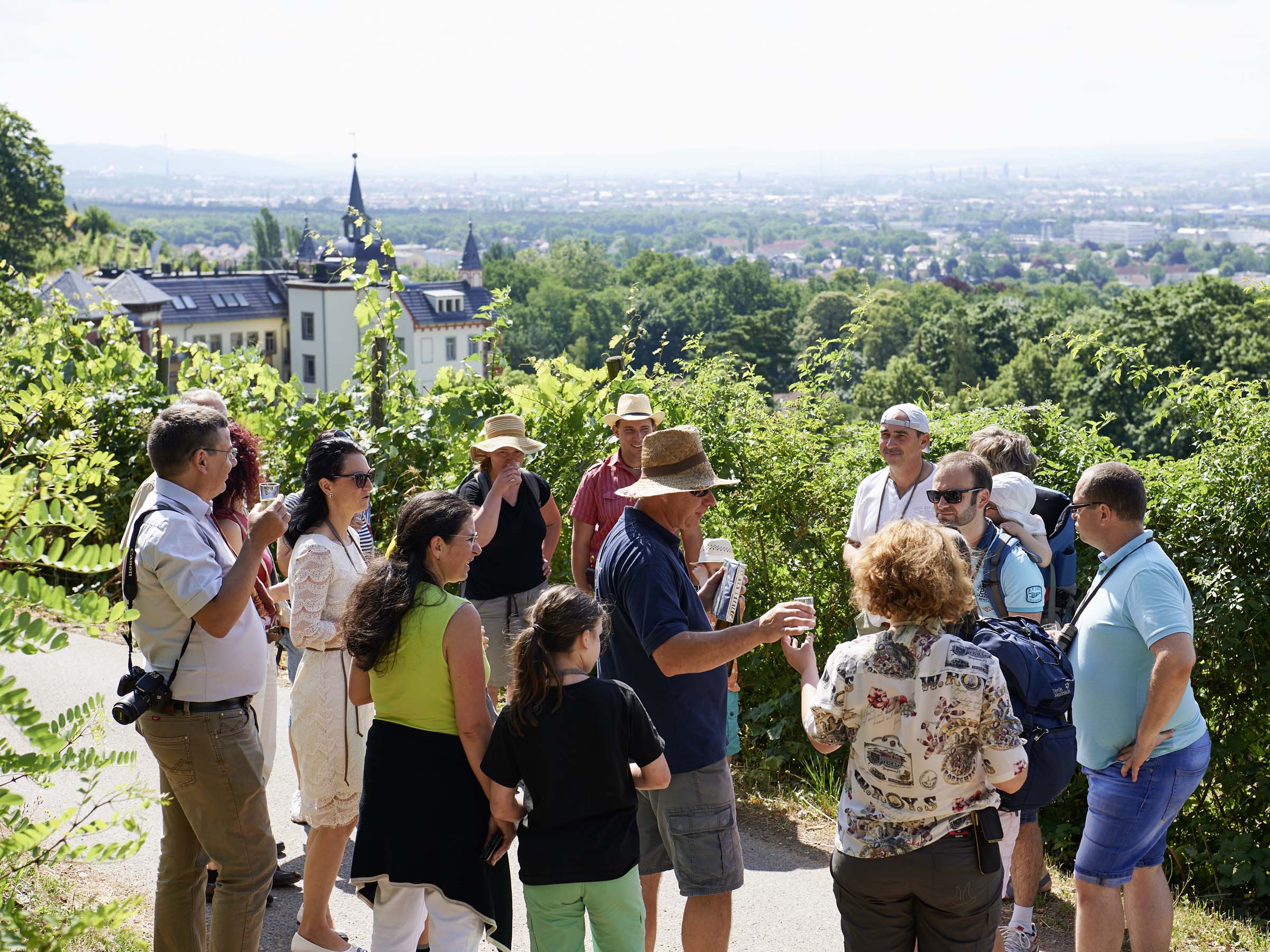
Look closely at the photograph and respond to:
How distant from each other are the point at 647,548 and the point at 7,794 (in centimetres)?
211

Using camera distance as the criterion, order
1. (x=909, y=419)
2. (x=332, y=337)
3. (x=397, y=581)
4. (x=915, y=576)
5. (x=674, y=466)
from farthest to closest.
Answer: (x=332, y=337)
(x=909, y=419)
(x=674, y=466)
(x=397, y=581)
(x=915, y=576)

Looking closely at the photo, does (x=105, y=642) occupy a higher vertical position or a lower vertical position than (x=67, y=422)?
lower

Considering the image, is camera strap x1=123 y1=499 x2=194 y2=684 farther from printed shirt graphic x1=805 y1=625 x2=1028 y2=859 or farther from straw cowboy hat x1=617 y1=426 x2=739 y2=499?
printed shirt graphic x1=805 y1=625 x2=1028 y2=859

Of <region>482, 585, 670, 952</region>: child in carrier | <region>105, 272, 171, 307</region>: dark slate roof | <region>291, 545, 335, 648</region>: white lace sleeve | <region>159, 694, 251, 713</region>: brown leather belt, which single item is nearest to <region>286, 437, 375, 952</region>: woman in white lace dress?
<region>291, 545, 335, 648</region>: white lace sleeve

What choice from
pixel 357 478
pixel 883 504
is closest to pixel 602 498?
pixel 883 504

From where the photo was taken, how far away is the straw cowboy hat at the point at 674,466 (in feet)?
11.7

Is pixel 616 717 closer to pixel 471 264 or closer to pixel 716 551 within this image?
pixel 716 551

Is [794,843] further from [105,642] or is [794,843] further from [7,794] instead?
[105,642]

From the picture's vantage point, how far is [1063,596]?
4.40 meters

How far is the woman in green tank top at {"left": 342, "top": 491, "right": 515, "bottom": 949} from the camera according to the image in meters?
3.25

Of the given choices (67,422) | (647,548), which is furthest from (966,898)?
(67,422)

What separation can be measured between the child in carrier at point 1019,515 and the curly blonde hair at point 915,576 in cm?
127

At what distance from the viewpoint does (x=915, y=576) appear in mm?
2859

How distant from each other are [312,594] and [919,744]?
81.0 inches
